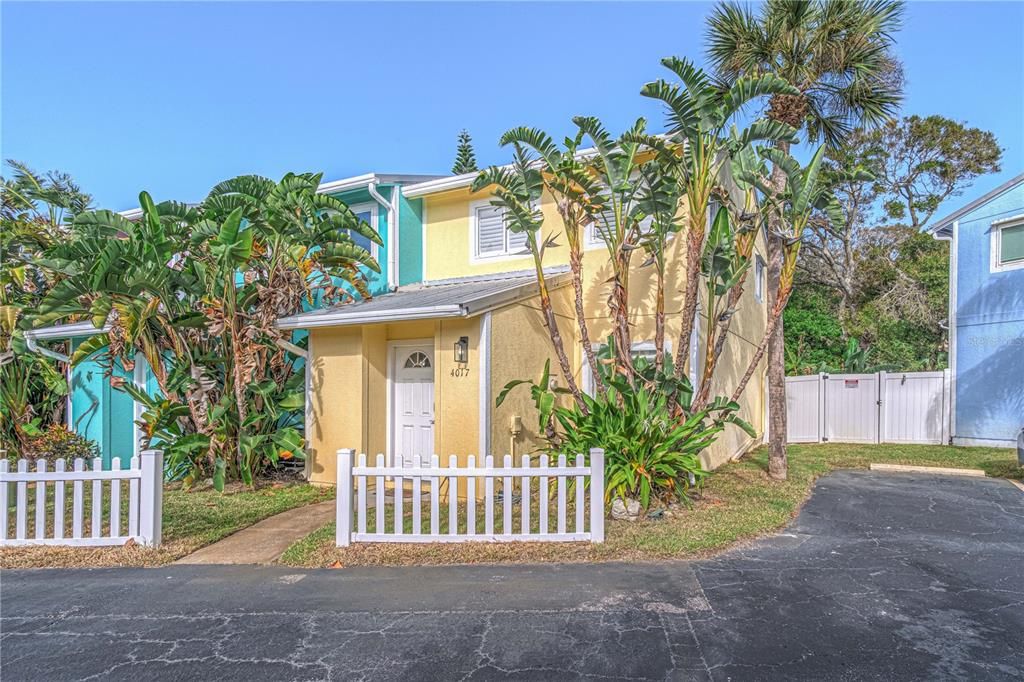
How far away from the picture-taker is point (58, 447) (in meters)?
11.2

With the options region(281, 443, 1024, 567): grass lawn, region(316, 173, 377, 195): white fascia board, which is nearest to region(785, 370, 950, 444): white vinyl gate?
region(281, 443, 1024, 567): grass lawn

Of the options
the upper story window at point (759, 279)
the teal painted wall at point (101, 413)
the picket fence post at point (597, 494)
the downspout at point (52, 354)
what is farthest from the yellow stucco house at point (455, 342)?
the downspout at point (52, 354)

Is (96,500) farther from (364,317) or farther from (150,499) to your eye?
(364,317)

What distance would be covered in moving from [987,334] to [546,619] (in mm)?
14405

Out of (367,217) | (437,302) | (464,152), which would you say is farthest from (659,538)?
(464,152)

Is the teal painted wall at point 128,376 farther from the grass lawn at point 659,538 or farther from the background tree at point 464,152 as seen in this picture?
the background tree at point 464,152

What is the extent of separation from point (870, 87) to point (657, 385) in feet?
21.9

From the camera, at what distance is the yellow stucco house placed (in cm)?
835

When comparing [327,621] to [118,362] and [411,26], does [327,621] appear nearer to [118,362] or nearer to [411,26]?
[118,362]

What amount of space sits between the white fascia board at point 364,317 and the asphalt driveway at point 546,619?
354 centimetres

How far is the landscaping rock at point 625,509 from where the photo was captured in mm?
6902

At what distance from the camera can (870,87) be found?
9688mm

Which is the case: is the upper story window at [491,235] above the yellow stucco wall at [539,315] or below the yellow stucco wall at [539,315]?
above

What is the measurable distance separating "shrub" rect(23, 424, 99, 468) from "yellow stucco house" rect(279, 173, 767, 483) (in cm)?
535
